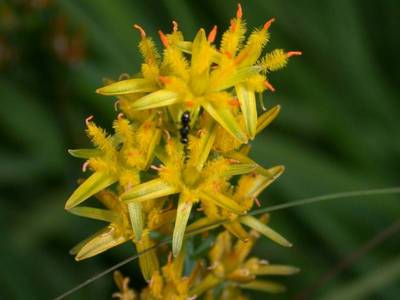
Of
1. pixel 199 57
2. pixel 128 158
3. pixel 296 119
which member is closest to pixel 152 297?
pixel 128 158

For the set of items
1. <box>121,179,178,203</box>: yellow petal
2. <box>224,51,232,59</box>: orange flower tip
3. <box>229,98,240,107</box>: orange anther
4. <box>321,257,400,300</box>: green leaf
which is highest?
<box>224,51,232,59</box>: orange flower tip

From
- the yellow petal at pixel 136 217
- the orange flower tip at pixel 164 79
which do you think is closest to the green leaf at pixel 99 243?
the yellow petal at pixel 136 217

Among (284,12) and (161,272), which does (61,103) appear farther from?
(161,272)

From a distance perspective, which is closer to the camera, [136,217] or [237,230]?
[136,217]

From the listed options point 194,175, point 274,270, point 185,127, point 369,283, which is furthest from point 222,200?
point 369,283

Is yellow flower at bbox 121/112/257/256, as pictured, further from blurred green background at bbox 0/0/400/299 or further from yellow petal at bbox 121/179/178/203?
blurred green background at bbox 0/0/400/299

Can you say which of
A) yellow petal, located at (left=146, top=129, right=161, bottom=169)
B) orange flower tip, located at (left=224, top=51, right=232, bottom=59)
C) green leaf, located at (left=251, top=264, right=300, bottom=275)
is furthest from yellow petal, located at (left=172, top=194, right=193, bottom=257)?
green leaf, located at (left=251, top=264, right=300, bottom=275)

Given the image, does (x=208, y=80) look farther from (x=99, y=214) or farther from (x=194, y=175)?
(x=99, y=214)

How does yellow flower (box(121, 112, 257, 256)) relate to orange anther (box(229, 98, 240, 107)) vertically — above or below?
below
